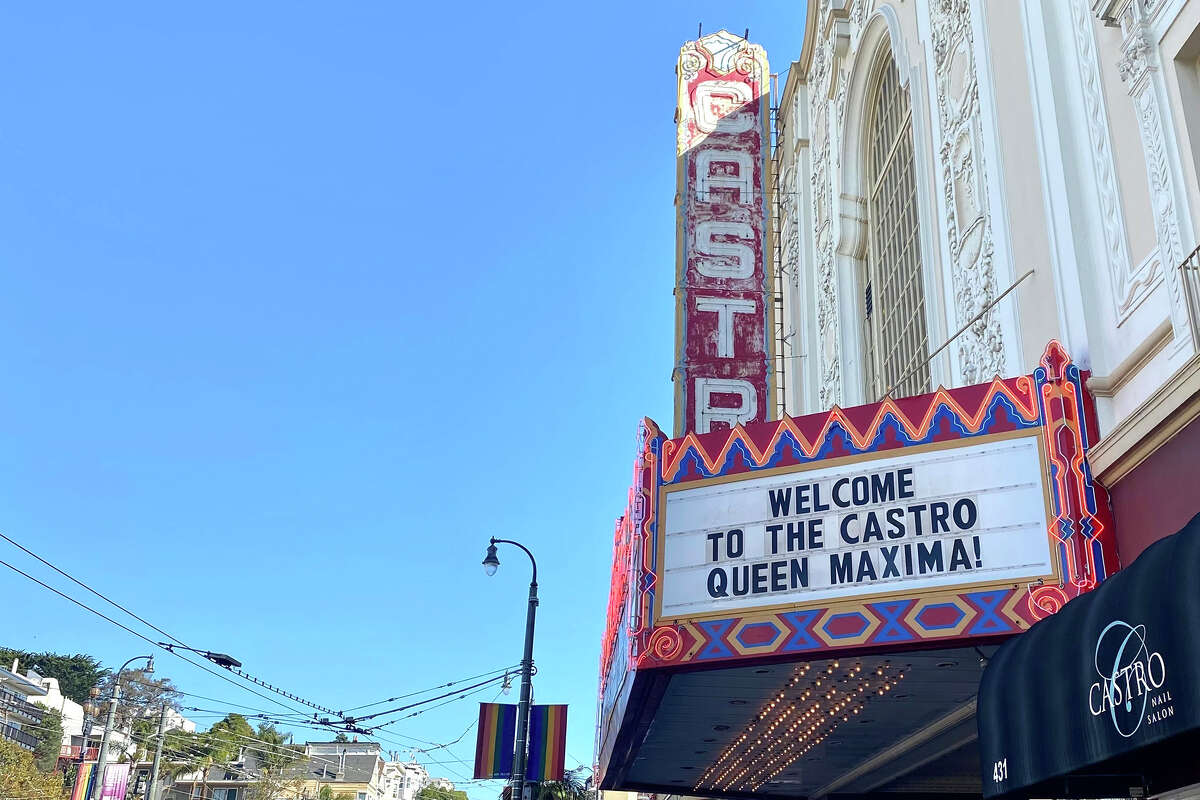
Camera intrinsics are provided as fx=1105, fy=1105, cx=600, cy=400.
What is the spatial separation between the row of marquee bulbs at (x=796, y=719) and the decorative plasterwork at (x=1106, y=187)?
3.95 metres

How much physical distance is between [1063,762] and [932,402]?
3479 mm

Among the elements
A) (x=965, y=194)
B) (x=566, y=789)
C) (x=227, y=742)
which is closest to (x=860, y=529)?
(x=965, y=194)

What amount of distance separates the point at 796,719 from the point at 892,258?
7.62 meters

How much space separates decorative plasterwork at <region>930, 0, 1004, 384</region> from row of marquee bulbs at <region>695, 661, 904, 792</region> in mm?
3530

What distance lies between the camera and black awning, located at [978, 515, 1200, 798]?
5.97 m

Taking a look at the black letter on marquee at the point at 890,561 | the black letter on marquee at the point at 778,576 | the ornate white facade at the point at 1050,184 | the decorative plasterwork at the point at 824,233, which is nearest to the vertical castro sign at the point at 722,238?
the decorative plasterwork at the point at 824,233

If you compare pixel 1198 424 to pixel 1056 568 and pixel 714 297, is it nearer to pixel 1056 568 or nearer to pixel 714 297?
pixel 1056 568

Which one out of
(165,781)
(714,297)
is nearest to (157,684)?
(165,781)

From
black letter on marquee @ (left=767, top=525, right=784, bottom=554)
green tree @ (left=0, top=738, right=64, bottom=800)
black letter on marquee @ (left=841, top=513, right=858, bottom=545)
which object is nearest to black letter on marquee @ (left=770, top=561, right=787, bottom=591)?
black letter on marquee @ (left=767, top=525, right=784, bottom=554)

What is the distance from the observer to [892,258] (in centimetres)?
1720

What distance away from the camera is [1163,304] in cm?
834

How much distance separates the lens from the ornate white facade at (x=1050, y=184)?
333 inches

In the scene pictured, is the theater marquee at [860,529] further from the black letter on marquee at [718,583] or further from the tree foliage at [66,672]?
the tree foliage at [66,672]

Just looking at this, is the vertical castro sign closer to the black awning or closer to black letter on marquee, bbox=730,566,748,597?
black letter on marquee, bbox=730,566,748,597
